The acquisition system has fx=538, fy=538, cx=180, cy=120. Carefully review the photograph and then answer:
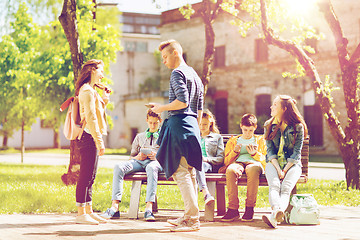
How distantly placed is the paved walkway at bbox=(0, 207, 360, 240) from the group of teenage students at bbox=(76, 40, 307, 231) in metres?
0.19

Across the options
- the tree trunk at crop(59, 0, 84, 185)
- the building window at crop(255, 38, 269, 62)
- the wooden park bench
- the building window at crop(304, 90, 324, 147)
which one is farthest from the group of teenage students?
the building window at crop(255, 38, 269, 62)

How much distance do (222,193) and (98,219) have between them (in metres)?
1.72

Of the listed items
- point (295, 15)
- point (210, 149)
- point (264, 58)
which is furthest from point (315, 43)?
point (210, 149)

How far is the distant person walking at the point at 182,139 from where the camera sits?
5.75 meters

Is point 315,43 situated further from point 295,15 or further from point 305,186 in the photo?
point 305,186

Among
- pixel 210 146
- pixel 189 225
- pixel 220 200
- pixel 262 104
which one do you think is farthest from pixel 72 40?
pixel 262 104

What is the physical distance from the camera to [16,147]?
47.0 m

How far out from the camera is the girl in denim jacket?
258 inches

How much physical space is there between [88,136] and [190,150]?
1.35 meters

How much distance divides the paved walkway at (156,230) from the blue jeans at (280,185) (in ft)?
0.92

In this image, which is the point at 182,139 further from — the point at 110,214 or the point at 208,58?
the point at 208,58

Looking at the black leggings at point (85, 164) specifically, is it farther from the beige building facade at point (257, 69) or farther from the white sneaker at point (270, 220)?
the beige building facade at point (257, 69)

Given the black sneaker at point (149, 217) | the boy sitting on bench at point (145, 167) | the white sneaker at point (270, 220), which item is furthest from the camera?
the boy sitting on bench at point (145, 167)

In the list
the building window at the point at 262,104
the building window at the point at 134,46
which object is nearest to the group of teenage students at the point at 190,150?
the building window at the point at 262,104
